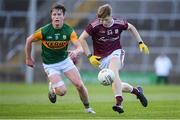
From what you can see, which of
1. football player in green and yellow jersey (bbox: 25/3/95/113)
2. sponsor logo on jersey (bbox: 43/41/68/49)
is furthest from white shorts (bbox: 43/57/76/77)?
sponsor logo on jersey (bbox: 43/41/68/49)

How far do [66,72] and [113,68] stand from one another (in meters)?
1.08

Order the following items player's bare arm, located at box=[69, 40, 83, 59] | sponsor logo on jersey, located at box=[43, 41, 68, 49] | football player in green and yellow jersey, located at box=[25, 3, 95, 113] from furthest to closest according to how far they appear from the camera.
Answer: sponsor logo on jersey, located at box=[43, 41, 68, 49] < football player in green and yellow jersey, located at box=[25, 3, 95, 113] < player's bare arm, located at box=[69, 40, 83, 59]

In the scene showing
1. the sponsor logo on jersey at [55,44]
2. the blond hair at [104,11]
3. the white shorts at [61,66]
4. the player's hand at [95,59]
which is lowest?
the white shorts at [61,66]

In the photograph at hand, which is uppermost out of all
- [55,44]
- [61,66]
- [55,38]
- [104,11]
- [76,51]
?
[104,11]

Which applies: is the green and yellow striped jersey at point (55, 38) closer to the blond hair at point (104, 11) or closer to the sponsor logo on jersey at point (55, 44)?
the sponsor logo on jersey at point (55, 44)

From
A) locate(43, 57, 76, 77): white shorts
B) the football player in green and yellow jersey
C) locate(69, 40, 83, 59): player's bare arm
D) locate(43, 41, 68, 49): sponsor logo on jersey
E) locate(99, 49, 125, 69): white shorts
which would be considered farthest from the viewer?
locate(99, 49, 125, 69): white shorts

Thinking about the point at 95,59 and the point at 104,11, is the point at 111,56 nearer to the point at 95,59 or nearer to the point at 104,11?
the point at 95,59

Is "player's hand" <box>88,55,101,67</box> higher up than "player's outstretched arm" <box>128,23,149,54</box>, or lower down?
lower down

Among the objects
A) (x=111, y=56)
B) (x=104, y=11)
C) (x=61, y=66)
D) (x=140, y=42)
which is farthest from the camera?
(x=140, y=42)

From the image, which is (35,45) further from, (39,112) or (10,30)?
(39,112)

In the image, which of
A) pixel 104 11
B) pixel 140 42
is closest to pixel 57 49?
pixel 104 11

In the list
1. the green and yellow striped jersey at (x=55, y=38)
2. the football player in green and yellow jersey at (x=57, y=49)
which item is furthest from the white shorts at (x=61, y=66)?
the green and yellow striped jersey at (x=55, y=38)

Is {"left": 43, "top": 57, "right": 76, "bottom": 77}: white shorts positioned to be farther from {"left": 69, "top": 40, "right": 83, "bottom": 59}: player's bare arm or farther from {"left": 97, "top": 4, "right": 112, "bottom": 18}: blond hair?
{"left": 97, "top": 4, "right": 112, "bottom": 18}: blond hair

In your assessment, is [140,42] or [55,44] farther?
[140,42]
